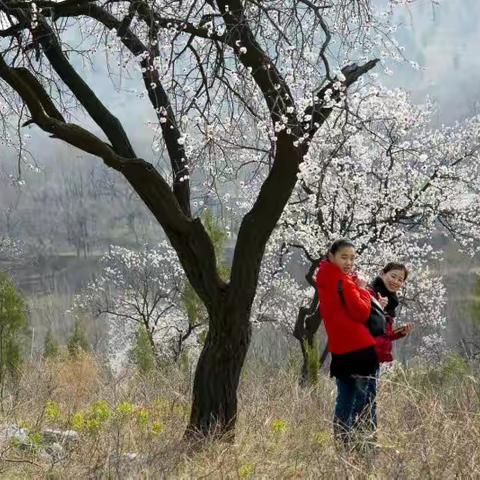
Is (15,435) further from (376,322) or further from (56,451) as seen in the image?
(376,322)

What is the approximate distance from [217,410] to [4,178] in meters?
3.29

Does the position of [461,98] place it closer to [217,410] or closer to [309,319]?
[309,319]

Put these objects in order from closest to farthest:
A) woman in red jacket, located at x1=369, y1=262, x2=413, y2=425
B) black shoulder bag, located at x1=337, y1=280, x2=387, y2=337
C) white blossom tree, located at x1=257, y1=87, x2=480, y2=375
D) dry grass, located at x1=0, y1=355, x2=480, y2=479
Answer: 1. dry grass, located at x1=0, y1=355, x2=480, y2=479
2. black shoulder bag, located at x1=337, y1=280, x2=387, y2=337
3. woman in red jacket, located at x1=369, y1=262, x2=413, y2=425
4. white blossom tree, located at x1=257, y1=87, x2=480, y2=375

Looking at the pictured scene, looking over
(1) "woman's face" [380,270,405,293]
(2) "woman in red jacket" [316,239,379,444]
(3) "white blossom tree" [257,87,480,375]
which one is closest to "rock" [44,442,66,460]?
(2) "woman in red jacket" [316,239,379,444]

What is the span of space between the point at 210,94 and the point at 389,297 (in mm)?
1922

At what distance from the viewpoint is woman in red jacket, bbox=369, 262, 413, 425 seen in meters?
4.57

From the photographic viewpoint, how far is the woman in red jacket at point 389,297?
A: 4.57 metres

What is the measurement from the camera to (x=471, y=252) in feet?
56.2

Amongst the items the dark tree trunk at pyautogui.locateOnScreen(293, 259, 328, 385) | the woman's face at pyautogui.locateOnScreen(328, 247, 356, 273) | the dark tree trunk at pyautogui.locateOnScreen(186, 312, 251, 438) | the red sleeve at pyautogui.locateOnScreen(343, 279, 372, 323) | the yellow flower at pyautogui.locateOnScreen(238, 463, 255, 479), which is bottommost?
the yellow flower at pyautogui.locateOnScreen(238, 463, 255, 479)

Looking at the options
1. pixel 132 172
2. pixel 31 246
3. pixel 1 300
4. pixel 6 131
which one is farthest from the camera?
pixel 31 246

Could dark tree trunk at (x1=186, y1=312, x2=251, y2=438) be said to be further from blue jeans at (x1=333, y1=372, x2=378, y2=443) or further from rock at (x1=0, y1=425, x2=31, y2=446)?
rock at (x1=0, y1=425, x2=31, y2=446)

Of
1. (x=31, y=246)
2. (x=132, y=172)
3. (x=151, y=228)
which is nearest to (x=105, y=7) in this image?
(x=132, y=172)

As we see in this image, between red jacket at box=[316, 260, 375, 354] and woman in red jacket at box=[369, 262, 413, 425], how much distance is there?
183 mm

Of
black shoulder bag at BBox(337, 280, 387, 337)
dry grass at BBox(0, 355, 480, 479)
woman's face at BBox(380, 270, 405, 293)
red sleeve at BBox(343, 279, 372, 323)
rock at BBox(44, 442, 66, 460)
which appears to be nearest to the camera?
dry grass at BBox(0, 355, 480, 479)
